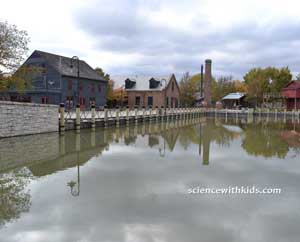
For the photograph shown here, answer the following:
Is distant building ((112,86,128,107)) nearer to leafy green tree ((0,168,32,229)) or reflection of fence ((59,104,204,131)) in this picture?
reflection of fence ((59,104,204,131))

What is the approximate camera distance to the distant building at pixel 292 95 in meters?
50.8

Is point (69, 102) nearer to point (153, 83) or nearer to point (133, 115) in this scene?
point (133, 115)

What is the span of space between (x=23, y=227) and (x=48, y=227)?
38cm

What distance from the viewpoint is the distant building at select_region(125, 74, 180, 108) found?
50.9 metres

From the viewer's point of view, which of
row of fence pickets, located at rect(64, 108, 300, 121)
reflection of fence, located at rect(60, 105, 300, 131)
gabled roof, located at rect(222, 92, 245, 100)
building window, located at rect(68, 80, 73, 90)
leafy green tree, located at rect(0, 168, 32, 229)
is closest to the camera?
leafy green tree, located at rect(0, 168, 32, 229)

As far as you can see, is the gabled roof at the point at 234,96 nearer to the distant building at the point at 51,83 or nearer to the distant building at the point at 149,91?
the distant building at the point at 149,91

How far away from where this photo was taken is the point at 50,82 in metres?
33.2

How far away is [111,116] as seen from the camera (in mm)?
24656

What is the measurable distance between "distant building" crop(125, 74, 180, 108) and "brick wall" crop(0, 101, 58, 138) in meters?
34.4

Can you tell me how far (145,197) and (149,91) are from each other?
4549 centimetres

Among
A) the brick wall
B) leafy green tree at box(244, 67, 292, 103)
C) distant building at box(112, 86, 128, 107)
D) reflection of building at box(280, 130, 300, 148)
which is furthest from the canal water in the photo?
leafy green tree at box(244, 67, 292, 103)

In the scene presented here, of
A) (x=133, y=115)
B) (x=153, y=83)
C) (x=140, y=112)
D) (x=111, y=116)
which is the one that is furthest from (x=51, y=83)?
(x=153, y=83)

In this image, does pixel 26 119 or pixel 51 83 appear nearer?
pixel 26 119

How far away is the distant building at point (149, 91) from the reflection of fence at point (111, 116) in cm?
634
